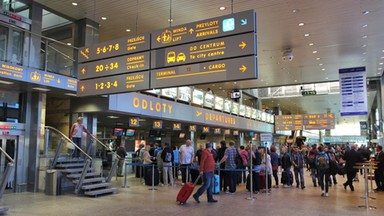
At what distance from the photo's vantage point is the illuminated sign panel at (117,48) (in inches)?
300

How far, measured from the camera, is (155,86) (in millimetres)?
7180

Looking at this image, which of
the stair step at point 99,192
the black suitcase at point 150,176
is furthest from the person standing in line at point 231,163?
the stair step at point 99,192

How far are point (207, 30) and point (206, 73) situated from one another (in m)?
0.93

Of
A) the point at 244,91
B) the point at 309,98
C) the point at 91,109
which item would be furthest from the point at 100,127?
the point at 309,98

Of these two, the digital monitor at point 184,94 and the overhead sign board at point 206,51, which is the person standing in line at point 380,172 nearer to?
the overhead sign board at point 206,51

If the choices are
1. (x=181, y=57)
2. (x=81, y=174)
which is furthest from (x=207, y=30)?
(x=81, y=174)

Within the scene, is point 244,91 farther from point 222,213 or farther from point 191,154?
point 222,213

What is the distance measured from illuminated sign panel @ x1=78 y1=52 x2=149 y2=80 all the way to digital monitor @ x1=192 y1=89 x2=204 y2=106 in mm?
9445

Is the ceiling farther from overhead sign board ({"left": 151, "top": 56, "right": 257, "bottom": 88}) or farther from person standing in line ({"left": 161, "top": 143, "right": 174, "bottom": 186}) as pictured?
person standing in line ({"left": 161, "top": 143, "right": 174, "bottom": 186})

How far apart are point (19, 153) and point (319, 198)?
972 cm

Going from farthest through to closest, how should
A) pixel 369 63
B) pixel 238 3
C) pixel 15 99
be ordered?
1. pixel 369 63
2. pixel 15 99
3. pixel 238 3

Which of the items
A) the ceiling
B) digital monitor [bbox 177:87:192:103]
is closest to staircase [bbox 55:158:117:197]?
the ceiling

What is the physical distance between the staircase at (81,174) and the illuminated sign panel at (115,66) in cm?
335

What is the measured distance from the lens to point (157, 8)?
35.8 feet
